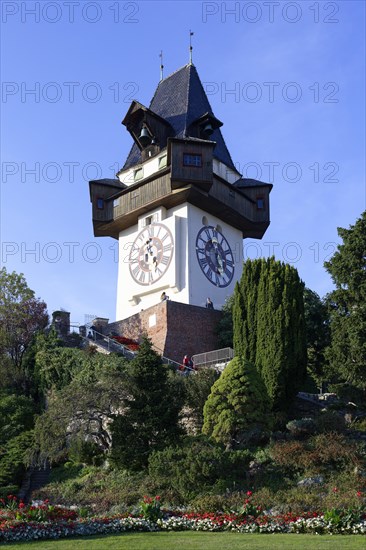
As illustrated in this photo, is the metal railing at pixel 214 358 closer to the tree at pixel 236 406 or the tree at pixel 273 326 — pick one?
the tree at pixel 273 326

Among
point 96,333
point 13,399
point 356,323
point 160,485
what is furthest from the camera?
point 96,333

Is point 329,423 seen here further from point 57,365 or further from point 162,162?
point 162,162

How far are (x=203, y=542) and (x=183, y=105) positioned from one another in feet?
100

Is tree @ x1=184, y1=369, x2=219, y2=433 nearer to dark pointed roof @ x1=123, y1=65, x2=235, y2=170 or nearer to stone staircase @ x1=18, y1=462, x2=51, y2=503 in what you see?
stone staircase @ x1=18, y1=462, x2=51, y2=503

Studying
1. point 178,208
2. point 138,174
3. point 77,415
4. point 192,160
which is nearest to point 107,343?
point 178,208

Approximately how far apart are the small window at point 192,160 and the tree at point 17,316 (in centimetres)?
915

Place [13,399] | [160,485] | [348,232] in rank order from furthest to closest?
[13,399] → [348,232] → [160,485]

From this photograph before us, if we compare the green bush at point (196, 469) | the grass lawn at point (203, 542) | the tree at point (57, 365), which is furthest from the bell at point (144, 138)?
the grass lawn at point (203, 542)

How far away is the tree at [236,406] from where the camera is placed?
21.4 meters

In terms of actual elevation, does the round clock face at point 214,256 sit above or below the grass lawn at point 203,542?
above

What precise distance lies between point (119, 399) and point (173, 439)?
6.57 feet

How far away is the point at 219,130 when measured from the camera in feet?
141

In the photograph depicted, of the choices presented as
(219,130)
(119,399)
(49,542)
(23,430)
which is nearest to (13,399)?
(23,430)

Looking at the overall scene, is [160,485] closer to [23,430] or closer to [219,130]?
[23,430]
